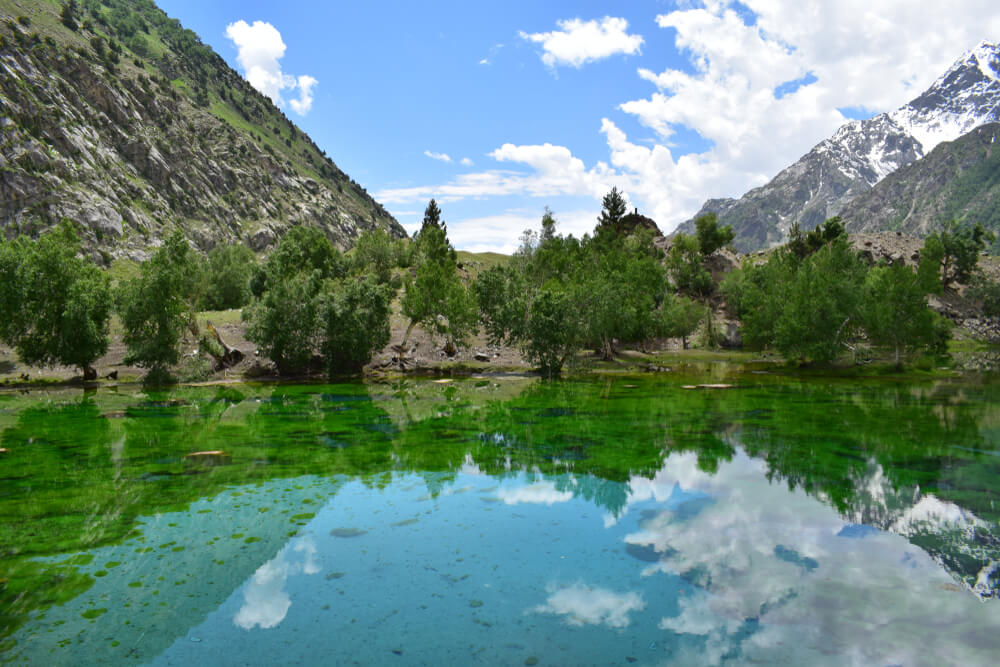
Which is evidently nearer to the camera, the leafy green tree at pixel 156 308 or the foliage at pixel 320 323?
the leafy green tree at pixel 156 308

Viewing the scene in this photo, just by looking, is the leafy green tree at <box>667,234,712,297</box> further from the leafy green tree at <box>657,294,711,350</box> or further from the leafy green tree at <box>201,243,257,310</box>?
the leafy green tree at <box>201,243,257,310</box>

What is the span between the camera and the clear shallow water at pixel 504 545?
10.0 meters

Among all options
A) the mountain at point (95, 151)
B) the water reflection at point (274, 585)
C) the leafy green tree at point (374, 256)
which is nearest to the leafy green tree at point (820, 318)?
the water reflection at point (274, 585)

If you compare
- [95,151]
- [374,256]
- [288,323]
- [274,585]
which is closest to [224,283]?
[374,256]

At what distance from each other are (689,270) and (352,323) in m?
84.6

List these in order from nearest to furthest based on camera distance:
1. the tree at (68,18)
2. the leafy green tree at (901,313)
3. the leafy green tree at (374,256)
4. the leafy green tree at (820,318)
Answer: the leafy green tree at (901,313), the leafy green tree at (820,318), the leafy green tree at (374,256), the tree at (68,18)

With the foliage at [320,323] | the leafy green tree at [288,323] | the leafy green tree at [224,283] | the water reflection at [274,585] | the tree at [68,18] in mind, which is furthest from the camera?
the tree at [68,18]

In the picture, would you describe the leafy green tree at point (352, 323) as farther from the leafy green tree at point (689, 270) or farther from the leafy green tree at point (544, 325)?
the leafy green tree at point (689, 270)

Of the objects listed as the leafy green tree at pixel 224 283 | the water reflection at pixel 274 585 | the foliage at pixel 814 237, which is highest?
the foliage at pixel 814 237

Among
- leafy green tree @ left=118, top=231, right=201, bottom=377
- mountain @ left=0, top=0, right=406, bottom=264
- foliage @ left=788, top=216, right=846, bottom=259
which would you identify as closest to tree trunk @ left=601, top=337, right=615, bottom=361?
leafy green tree @ left=118, top=231, right=201, bottom=377

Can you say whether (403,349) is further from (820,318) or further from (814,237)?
(814,237)

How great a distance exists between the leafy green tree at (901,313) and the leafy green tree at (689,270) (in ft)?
190

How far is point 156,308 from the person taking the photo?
54438mm

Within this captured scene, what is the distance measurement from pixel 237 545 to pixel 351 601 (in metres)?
4.78
